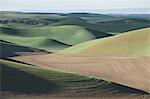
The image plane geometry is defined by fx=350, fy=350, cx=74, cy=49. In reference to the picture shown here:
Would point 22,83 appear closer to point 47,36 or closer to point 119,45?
point 47,36

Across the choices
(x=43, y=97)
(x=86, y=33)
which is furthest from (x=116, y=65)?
(x=43, y=97)

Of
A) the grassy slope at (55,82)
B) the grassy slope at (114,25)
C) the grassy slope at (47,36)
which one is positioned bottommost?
the grassy slope at (55,82)

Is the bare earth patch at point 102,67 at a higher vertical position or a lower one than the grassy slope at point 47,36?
lower

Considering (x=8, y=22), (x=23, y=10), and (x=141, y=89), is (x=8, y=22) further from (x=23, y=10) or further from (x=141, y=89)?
(x=141, y=89)

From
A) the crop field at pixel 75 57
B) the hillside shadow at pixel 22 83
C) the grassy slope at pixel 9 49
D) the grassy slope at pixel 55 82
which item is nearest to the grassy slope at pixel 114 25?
the crop field at pixel 75 57

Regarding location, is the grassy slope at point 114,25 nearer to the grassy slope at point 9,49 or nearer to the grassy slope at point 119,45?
the grassy slope at point 119,45

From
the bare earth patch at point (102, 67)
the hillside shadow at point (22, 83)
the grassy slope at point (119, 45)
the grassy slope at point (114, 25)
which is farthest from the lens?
the grassy slope at point (114, 25)

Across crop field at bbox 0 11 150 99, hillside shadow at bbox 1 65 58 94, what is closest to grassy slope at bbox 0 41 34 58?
crop field at bbox 0 11 150 99

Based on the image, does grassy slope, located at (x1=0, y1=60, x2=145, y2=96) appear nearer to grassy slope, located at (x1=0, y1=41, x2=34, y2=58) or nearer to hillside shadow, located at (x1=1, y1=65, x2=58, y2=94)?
hillside shadow, located at (x1=1, y1=65, x2=58, y2=94)
